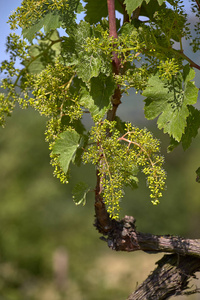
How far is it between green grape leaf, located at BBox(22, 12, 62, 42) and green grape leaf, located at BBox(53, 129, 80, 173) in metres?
0.27

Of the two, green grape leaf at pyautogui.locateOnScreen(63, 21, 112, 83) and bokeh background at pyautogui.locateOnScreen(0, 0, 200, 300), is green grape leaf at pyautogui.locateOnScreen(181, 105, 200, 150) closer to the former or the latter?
green grape leaf at pyautogui.locateOnScreen(63, 21, 112, 83)

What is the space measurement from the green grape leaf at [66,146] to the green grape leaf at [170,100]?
19cm

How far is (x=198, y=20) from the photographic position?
1.15 metres

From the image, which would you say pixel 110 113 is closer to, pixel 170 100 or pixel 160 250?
pixel 170 100

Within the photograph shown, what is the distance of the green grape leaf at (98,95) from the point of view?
3.29 feet

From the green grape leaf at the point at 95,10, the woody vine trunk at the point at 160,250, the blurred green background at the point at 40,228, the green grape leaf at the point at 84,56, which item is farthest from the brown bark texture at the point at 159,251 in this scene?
the blurred green background at the point at 40,228

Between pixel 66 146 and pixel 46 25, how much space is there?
0.32 meters

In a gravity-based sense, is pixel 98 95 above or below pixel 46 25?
below

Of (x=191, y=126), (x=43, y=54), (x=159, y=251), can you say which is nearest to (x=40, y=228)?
(x=159, y=251)

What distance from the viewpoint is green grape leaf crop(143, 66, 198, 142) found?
0.93 m

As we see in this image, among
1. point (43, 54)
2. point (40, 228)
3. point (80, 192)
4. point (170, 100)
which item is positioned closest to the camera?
point (170, 100)

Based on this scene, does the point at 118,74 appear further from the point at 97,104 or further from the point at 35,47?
the point at 35,47

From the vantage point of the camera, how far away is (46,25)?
102 centimetres

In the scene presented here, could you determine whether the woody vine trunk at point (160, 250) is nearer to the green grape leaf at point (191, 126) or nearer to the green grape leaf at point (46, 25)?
the green grape leaf at point (191, 126)
